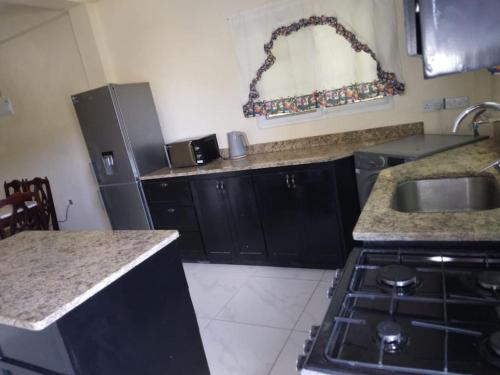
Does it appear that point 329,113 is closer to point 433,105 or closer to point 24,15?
point 433,105

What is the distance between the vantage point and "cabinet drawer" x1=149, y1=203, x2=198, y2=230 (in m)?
3.29

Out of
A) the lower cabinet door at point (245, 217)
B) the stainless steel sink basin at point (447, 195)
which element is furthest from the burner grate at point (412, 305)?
the lower cabinet door at point (245, 217)

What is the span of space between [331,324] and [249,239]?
7.61 feet

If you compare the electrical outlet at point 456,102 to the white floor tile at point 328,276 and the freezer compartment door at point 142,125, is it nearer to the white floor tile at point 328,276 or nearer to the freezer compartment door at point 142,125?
the white floor tile at point 328,276

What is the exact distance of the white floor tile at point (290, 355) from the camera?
1.88m

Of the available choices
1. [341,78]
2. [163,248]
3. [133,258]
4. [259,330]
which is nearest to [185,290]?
[163,248]

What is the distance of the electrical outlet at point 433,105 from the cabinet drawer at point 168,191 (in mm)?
2066

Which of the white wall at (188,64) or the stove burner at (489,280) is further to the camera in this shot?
the white wall at (188,64)

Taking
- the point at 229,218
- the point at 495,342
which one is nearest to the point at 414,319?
the point at 495,342

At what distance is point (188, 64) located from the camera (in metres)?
3.50

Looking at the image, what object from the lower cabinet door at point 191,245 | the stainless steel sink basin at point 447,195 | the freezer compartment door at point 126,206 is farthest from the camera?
the freezer compartment door at point 126,206

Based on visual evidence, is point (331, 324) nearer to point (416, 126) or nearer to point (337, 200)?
point (337, 200)

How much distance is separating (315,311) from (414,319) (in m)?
1.66

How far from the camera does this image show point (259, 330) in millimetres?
2242
